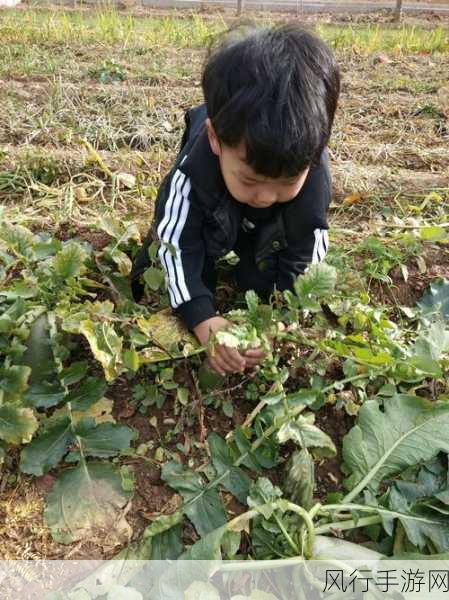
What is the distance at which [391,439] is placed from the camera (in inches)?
57.2

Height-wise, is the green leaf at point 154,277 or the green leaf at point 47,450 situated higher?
the green leaf at point 154,277

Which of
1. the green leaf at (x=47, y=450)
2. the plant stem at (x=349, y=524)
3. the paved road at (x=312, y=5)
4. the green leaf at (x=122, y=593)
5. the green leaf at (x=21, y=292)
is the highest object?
the paved road at (x=312, y=5)

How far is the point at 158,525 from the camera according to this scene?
50.7 inches

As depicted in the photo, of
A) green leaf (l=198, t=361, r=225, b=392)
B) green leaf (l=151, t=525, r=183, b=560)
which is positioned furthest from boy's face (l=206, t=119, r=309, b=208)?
green leaf (l=151, t=525, r=183, b=560)

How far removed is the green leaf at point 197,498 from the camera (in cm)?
132

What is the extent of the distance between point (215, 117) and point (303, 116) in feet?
0.66

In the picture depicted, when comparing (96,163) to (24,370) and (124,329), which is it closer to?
(124,329)

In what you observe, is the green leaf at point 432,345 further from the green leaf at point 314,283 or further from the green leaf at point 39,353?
the green leaf at point 39,353

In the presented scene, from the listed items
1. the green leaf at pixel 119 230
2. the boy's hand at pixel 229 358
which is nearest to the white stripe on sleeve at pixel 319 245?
the boy's hand at pixel 229 358

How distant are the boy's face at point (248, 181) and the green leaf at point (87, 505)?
30.0 inches

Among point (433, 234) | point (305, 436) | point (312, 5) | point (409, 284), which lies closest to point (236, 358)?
point (305, 436)

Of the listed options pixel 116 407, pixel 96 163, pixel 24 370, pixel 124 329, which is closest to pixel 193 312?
pixel 124 329

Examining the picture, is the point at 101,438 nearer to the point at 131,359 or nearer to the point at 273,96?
the point at 131,359

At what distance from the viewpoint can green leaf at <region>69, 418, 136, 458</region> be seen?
1439 millimetres
